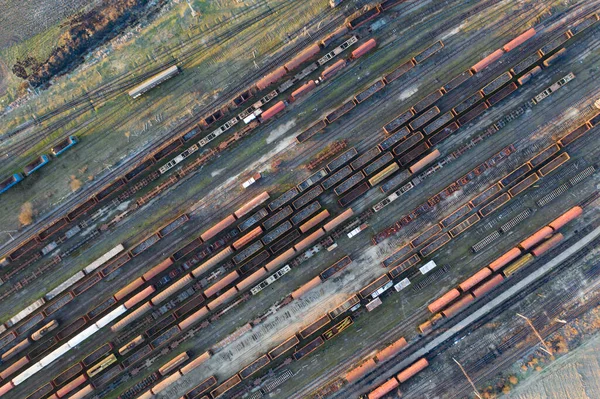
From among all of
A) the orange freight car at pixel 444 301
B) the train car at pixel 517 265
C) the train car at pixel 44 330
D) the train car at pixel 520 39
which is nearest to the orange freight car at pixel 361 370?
the orange freight car at pixel 444 301

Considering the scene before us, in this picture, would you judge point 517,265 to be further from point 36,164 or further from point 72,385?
point 36,164

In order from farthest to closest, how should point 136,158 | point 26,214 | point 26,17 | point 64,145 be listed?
point 26,17 → point 136,158 → point 64,145 → point 26,214

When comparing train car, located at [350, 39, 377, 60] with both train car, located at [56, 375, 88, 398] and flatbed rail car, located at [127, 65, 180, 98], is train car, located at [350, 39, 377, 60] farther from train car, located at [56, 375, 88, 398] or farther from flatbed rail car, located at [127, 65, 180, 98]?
train car, located at [56, 375, 88, 398]

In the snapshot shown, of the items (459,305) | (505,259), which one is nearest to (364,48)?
(505,259)

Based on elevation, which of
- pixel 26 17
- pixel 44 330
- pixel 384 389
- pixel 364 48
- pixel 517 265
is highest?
pixel 26 17

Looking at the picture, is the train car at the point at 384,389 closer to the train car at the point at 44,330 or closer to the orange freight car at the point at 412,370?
the orange freight car at the point at 412,370

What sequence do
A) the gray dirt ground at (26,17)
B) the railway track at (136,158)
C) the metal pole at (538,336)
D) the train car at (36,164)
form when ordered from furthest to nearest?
the gray dirt ground at (26,17) → the railway track at (136,158) → the train car at (36,164) → the metal pole at (538,336)
